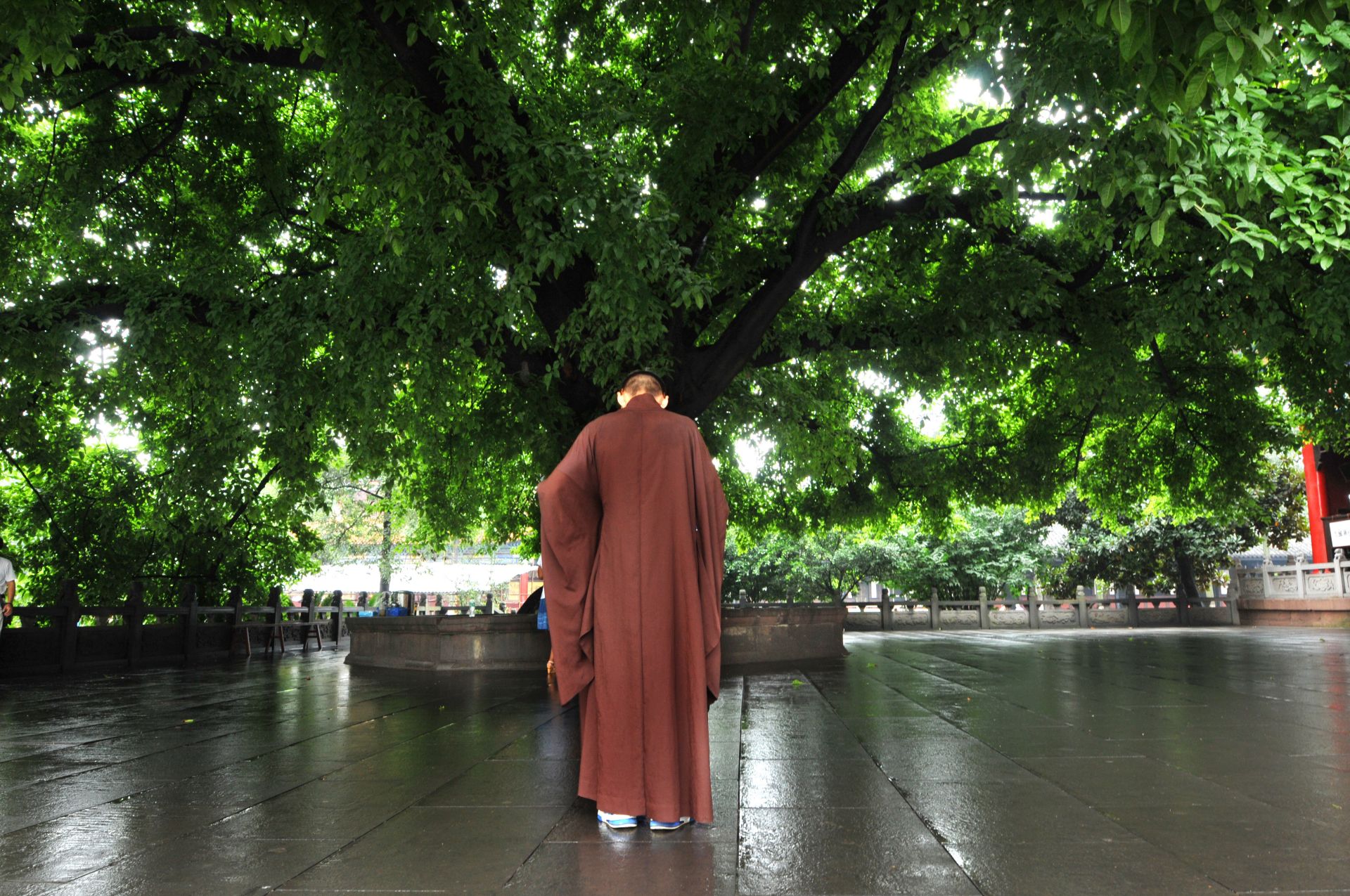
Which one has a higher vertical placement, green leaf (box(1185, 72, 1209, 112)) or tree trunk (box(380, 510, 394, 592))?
green leaf (box(1185, 72, 1209, 112))

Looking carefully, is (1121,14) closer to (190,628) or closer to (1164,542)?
(190,628)

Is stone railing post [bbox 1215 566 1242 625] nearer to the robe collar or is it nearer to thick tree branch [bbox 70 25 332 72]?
the robe collar

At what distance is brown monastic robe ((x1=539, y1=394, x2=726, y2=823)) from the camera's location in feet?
13.3

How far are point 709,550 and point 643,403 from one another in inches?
32.3

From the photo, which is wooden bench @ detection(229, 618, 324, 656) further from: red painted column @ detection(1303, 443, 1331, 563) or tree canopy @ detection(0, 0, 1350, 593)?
red painted column @ detection(1303, 443, 1331, 563)

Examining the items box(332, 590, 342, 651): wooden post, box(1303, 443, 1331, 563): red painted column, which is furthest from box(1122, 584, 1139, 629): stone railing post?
box(332, 590, 342, 651): wooden post

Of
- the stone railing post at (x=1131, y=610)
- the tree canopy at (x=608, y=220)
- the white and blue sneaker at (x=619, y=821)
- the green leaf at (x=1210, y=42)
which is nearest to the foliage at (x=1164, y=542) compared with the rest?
the stone railing post at (x=1131, y=610)

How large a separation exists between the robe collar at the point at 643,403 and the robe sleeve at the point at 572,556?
0.88 ft

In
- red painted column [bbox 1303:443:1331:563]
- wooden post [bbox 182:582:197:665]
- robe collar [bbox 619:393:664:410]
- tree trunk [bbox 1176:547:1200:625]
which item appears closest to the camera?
robe collar [bbox 619:393:664:410]

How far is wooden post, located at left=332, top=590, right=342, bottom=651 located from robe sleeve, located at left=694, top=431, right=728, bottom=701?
837 inches

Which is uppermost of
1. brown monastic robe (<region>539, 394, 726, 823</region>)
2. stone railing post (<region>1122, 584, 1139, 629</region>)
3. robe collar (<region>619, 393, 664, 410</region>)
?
robe collar (<region>619, 393, 664, 410</region>)

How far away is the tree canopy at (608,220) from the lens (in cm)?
730

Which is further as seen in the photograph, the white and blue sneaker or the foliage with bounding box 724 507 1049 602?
the foliage with bounding box 724 507 1049 602

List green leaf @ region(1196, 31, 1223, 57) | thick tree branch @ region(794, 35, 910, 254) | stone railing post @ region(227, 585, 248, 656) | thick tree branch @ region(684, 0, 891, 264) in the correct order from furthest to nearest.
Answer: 1. stone railing post @ region(227, 585, 248, 656)
2. thick tree branch @ region(794, 35, 910, 254)
3. thick tree branch @ region(684, 0, 891, 264)
4. green leaf @ region(1196, 31, 1223, 57)
